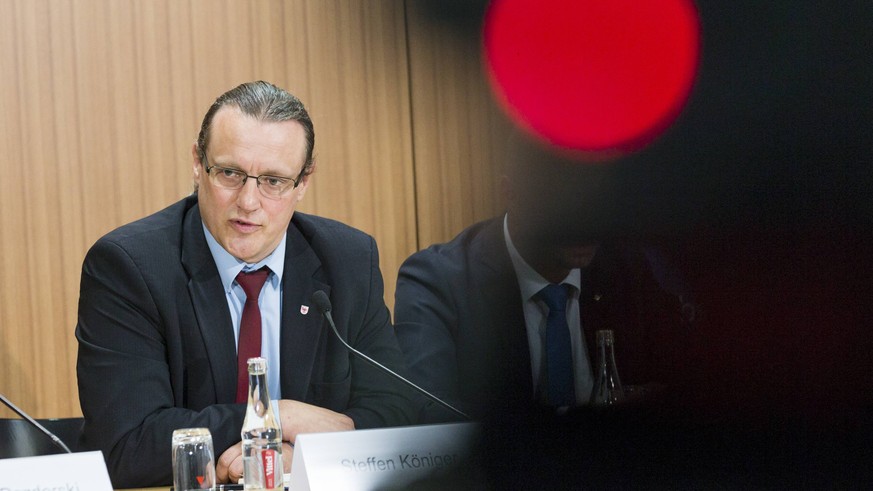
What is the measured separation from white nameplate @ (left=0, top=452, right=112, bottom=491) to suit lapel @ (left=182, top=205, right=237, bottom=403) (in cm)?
51

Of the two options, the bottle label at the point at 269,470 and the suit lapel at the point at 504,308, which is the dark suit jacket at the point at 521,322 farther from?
the bottle label at the point at 269,470

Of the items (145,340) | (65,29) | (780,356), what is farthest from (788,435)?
(65,29)

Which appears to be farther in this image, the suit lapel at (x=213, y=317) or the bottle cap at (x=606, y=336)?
the suit lapel at (x=213, y=317)

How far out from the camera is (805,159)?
17cm

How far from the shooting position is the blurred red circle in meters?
0.19

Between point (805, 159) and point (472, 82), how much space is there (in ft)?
0.22

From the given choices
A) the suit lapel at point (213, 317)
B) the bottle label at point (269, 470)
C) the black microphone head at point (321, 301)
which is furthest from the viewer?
the suit lapel at point (213, 317)

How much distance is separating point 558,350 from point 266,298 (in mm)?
1290

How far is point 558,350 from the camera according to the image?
0.29 meters

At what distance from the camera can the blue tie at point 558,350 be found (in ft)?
0.72

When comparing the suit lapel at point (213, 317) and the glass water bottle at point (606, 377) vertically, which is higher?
the glass water bottle at point (606, 377)

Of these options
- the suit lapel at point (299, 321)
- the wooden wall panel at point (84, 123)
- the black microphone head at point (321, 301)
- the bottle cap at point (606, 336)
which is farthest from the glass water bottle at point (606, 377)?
the wooden wall panel at point (84, 123)

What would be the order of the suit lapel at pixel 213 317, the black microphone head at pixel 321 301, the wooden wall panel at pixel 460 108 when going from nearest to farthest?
the wooden wall panel at pixel 460 108 < the black microphone head at pixel 321 301 < the suit lapel at pixel 213 317

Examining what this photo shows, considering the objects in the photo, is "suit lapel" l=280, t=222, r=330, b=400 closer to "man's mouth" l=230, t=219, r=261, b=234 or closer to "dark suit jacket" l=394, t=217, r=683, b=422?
"man's mouth" l=230, t=219, r=261, b=234
